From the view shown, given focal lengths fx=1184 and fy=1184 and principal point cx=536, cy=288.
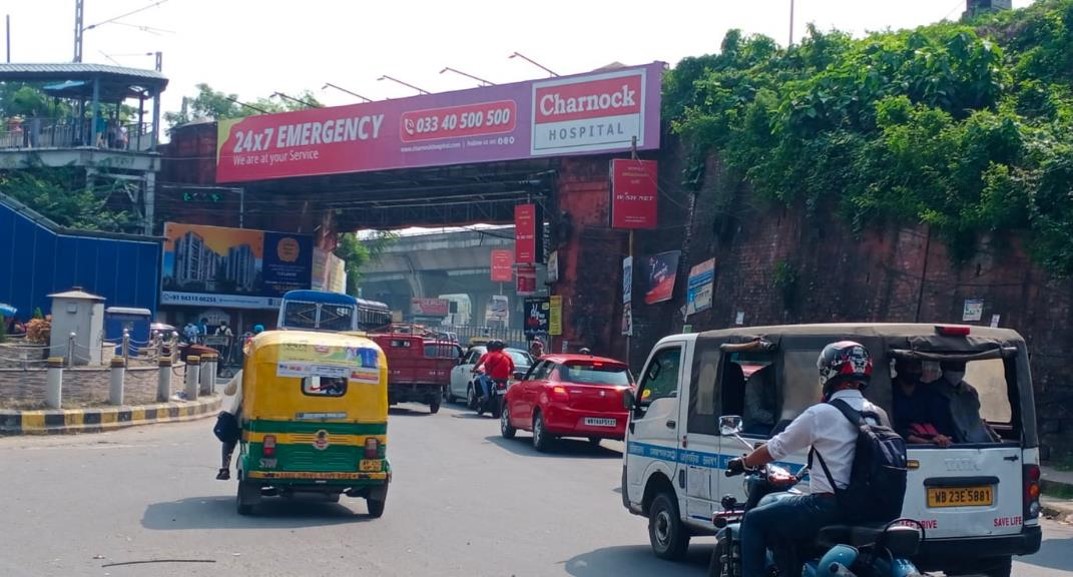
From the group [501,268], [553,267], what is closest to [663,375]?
[553,267]

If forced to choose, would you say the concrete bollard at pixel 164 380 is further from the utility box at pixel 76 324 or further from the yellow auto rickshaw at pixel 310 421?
the yellow auto rickshaw at pixel 310 421

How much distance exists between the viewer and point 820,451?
20.3 feet

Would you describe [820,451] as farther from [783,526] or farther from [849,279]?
[849,279]

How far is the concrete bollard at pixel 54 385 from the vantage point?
19703 millimetres

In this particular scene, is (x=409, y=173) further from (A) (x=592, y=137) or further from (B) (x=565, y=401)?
(B) (x=565, y=401)

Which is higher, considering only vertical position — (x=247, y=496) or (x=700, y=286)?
(x=700, y=286)

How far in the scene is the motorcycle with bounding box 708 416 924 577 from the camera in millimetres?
5822

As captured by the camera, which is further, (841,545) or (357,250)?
(357,250)

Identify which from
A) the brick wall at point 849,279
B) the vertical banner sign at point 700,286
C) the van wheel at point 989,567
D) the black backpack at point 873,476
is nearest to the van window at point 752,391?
the van wheel at point 989,567

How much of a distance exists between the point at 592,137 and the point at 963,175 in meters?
16.3

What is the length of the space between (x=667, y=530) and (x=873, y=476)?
424cm

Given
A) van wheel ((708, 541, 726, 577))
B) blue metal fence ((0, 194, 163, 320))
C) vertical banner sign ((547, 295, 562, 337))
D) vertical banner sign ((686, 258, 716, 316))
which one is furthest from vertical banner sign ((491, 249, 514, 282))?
van wheel ((708, 541, 726, 577))

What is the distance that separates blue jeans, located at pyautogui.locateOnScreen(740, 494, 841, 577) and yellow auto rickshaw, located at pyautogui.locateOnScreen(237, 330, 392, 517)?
601cm

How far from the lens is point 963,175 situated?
21.0 metres
